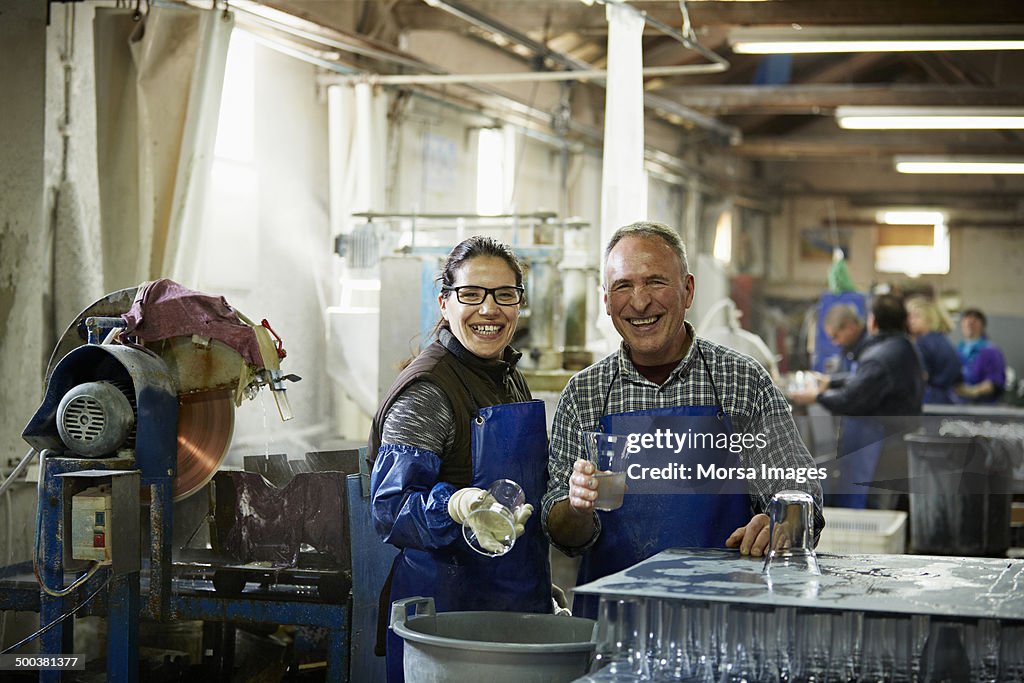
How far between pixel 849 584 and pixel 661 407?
84 cm

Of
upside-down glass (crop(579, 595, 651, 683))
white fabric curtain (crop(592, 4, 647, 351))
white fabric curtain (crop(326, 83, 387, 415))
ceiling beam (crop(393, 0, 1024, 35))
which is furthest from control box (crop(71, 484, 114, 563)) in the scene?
ceiling beam (crop(393, 0, 1024, 35))

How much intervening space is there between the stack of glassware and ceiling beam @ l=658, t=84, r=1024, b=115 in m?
9.13

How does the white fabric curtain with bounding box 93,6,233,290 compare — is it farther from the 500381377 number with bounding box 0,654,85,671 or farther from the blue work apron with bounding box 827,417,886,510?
the blue work apron with bounding box 827,417,886,510

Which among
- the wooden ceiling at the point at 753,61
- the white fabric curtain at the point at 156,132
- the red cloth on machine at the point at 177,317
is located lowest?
the red cloth on machine at the point at 177,317

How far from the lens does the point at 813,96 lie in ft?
36.3

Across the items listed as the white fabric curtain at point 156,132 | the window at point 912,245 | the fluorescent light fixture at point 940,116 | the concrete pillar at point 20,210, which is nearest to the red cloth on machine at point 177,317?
the concrete pillar at point 20,210

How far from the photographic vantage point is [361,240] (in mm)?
6320

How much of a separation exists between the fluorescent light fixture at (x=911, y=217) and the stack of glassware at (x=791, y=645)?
49.0 feet

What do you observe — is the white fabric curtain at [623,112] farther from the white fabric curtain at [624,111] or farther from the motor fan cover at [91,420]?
the motor fan cover at [91,420]

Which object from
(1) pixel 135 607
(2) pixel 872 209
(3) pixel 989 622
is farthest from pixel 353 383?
(2) pixel 872 209

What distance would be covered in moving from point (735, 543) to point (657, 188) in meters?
11.0

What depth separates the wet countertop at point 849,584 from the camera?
2025 millimetres

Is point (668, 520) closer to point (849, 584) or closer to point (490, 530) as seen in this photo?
point (490, 530)

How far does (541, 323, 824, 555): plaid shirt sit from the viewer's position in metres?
2.92
